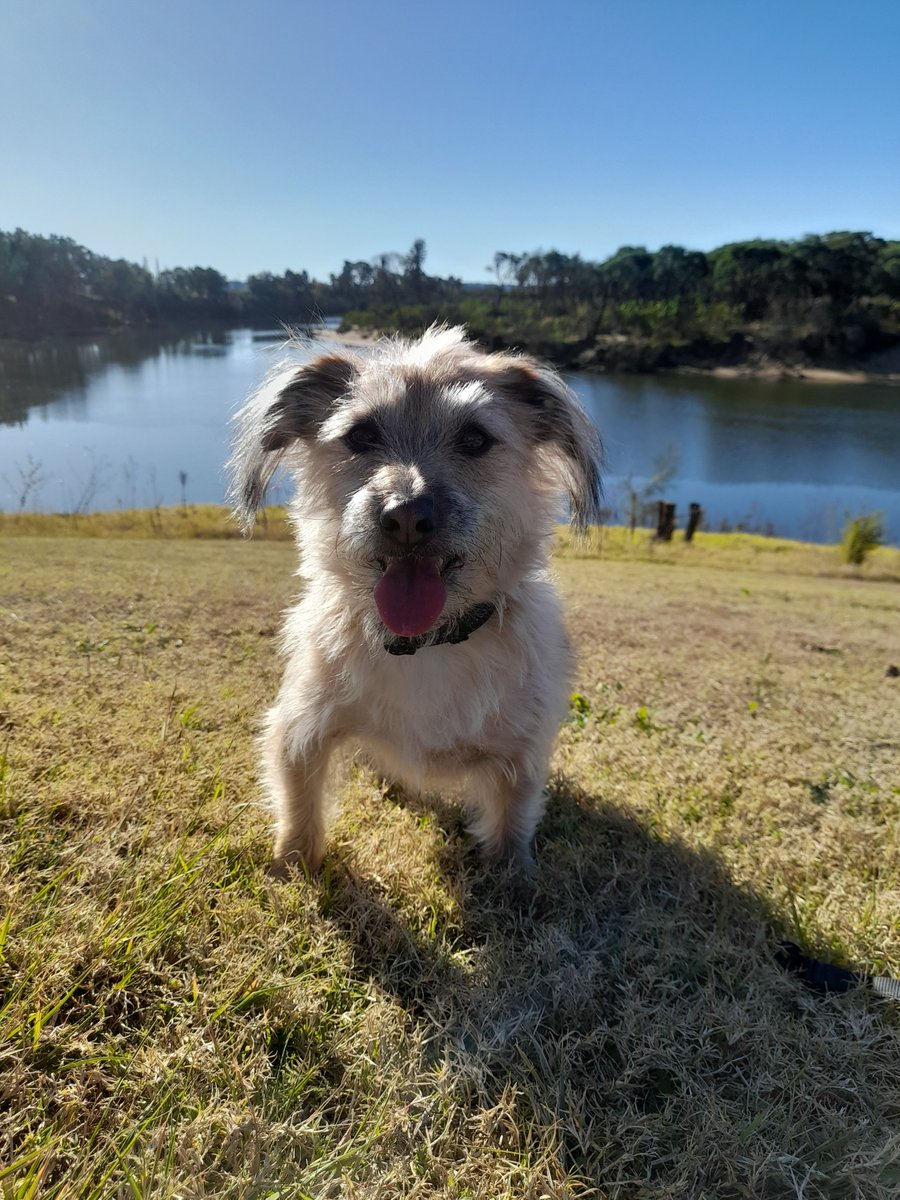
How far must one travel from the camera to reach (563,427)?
2715 mm

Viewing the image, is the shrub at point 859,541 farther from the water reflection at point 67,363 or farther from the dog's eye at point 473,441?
the water reflection at point 67,363

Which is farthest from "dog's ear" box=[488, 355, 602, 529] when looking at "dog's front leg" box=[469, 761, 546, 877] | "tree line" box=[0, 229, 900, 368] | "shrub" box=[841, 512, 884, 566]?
"tree line" box=[0, 229, 900, 368]

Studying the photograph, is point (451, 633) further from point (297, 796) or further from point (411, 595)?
point (297, 796)

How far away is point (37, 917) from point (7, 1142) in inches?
19.8

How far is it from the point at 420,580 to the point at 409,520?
8.4 inches

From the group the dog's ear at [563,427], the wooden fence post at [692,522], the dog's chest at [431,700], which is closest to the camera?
the dog's chest at [431,700]

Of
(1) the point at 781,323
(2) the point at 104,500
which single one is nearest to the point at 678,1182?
(2) the point at 104,500

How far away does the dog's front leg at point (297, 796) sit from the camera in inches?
92.8

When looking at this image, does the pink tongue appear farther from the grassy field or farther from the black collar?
the grassy field

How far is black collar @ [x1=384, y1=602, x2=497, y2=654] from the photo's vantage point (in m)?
2.28

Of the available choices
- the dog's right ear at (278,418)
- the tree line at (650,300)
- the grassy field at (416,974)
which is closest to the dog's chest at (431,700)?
the grassy field at (416,974)

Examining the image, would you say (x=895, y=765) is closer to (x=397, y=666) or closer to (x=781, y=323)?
(x=397, y=666)

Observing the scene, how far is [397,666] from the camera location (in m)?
2.40


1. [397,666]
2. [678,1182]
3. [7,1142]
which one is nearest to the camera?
[7,1142]
